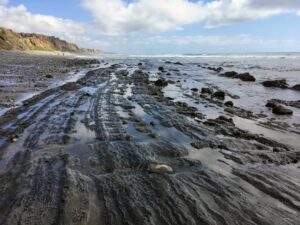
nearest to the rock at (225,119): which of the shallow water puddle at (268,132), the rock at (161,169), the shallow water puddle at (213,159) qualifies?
the shallow water puddle at (268,132)

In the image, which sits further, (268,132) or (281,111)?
(281,111)

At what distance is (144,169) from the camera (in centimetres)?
564

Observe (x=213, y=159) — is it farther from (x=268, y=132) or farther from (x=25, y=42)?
(x=25, y=42)

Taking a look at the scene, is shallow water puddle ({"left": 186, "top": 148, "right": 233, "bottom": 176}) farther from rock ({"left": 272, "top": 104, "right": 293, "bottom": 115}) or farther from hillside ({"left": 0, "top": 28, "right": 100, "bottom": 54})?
hillside ({"left": 0, "top": 28, "right": 100, "bottom": 54})

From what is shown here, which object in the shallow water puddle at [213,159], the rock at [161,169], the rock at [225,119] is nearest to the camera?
the rock at [161,169]

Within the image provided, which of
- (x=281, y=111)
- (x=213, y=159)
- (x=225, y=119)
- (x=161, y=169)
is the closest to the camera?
(x=161, y=169)

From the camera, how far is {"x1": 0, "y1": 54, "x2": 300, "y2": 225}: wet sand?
4.21 m

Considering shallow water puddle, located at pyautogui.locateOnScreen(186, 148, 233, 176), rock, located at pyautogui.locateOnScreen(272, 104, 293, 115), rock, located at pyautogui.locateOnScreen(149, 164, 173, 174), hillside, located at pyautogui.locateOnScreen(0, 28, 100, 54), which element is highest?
rock, located at pyautogui.locateOnScreen(149, 164, 173, 174)

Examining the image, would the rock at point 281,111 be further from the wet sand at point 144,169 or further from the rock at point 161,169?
the rock at point 161,169

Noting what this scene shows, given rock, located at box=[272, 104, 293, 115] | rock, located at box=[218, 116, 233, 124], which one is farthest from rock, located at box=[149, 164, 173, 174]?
rock, located at box=[272, 104, 293, 115]

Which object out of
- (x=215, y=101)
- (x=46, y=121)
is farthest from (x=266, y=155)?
(x=215, y=101)

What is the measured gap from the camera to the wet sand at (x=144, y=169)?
13.8 ft

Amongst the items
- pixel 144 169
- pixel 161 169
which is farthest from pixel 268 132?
pixel 144 169

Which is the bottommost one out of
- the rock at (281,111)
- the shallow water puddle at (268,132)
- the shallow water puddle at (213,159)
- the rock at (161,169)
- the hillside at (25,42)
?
the hillside at (25,42)
